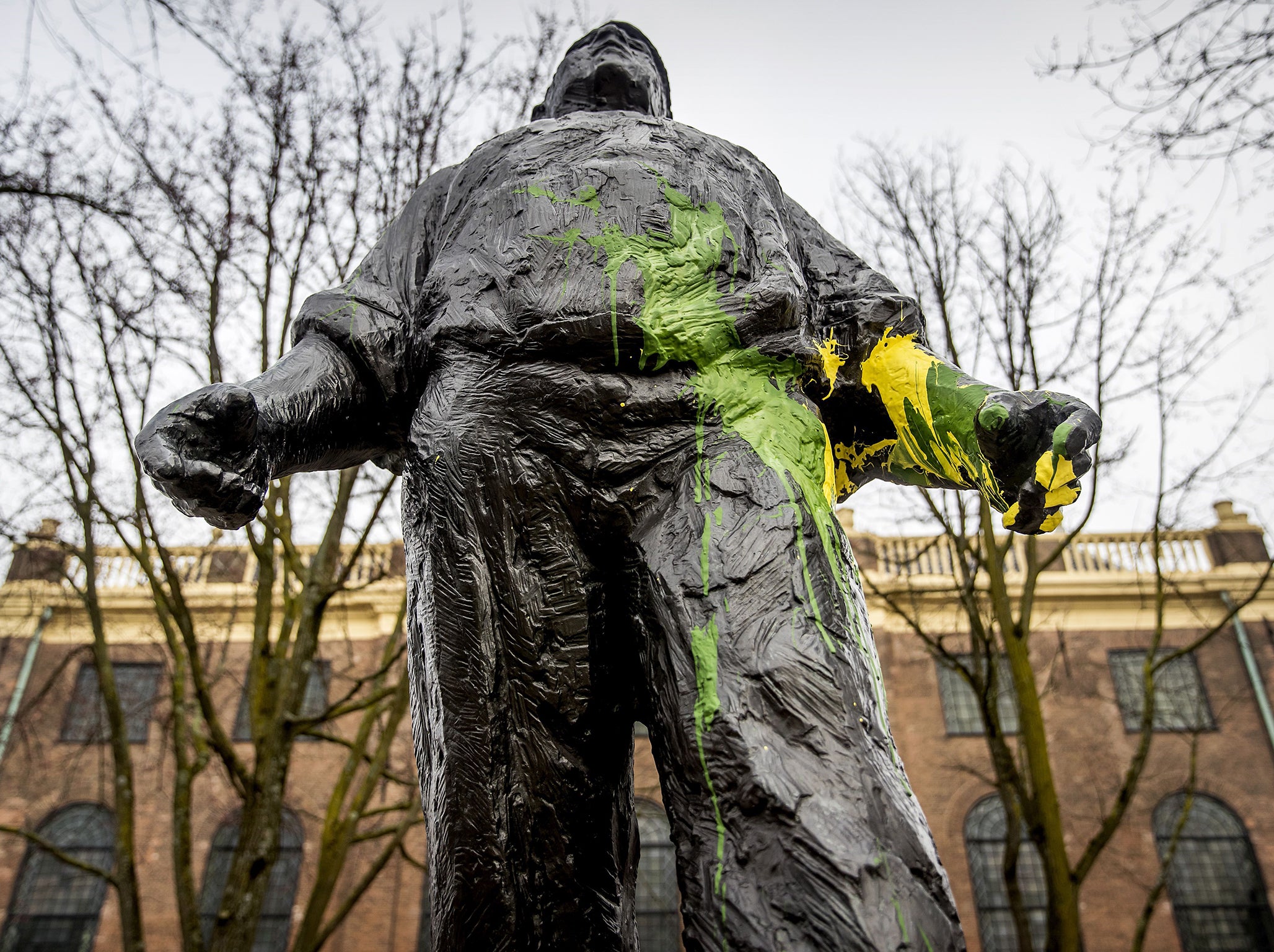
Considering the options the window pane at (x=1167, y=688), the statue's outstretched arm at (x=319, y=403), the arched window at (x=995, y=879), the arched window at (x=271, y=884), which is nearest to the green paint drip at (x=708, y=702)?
the statue's outstretched arm at (x=319, y=403)

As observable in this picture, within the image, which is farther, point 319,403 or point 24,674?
point 24,674

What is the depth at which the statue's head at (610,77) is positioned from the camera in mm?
2225

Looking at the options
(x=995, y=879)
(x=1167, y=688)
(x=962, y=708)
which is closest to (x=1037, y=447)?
(x=995, y=879)

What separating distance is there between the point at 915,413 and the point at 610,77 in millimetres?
1043

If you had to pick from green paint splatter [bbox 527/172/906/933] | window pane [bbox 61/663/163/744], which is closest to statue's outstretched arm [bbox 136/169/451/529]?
green paint splatter [bbox 527/172/906/933]

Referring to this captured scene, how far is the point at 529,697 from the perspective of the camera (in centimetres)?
150

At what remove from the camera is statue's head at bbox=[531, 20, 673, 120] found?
7.30 feet

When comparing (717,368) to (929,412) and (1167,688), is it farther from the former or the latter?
(1167,688)

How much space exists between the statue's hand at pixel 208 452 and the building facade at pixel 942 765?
13213 mm

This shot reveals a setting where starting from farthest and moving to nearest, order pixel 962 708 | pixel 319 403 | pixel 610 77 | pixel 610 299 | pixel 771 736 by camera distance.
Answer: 1. pixel 962 708
2. pixel 610 77
3. pixel 319 403
4. pixel 610 299
5. pixel 771 736

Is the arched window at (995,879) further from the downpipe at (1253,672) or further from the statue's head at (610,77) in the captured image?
the statue's head at (610,77)

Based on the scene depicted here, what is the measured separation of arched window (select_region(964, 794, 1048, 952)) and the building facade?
1.4 inches

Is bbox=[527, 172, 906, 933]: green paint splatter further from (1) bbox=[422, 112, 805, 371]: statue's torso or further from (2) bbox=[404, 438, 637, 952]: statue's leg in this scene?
(2) bbox=[404, 438, 637, 952]: statue's leg

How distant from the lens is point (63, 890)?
15656mm
